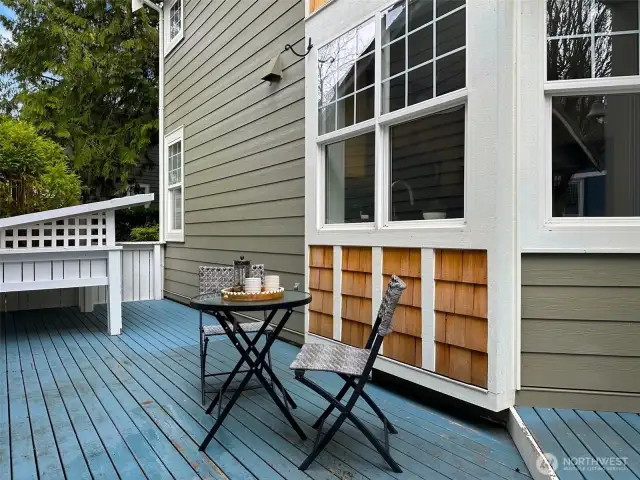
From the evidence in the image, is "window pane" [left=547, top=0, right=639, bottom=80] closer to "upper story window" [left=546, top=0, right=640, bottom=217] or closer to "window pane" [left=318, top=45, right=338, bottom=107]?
"upper story window" [left=546, top=0, right=640, bottom=217]

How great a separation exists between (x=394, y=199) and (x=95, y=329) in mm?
3852

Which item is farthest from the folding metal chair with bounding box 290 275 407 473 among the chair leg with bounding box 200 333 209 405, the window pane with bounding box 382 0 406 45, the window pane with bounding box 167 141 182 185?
the window pane with bounding box 167 141 182 185

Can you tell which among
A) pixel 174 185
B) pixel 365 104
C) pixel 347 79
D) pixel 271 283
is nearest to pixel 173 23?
pixel 174 185

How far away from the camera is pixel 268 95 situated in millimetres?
4500

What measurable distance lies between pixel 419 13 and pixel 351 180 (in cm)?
123

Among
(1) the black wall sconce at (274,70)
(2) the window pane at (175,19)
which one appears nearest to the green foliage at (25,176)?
(2) the window pane at (175,19)

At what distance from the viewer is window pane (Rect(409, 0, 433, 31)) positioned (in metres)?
2.69

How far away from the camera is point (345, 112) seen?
11.2 feet

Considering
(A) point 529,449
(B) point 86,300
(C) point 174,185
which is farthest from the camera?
(C) point 174,185

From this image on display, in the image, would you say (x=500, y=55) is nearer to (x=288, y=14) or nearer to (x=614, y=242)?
(x=614, y=242)

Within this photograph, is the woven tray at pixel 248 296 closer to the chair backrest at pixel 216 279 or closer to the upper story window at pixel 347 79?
the chair backrest at pixel 216 279

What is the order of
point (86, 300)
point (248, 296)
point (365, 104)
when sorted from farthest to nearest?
point (86, 300) < point (365, 104) < point (248, 296)

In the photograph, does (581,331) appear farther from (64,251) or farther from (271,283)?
(64,251)

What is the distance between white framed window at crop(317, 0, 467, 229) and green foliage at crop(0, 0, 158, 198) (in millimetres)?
8049
